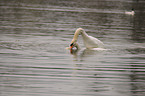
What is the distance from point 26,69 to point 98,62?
11.0 ft

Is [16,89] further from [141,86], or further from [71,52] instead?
[71,52]

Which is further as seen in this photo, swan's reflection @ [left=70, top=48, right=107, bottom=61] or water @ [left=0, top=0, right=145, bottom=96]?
swan's reflection @ [left=70, top=48, right=107, bottom=61]

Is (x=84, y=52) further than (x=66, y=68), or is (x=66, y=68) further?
(x=84, y=52)

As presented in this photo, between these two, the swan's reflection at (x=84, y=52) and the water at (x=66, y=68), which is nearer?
the water at (x=66, y=68)

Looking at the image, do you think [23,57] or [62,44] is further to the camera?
[62,44]

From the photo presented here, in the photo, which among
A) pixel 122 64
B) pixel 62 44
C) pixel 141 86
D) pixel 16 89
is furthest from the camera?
pixel 62 44

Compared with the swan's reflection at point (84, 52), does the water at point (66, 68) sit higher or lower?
higher

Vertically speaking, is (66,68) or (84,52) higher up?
(66,68)

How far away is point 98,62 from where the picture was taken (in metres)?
17.6

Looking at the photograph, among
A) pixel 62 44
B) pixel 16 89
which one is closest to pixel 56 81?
pixel 16 89

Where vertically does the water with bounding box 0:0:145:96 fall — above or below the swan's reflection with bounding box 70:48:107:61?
above


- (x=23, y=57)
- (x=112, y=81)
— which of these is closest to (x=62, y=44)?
(x=23, y=57)

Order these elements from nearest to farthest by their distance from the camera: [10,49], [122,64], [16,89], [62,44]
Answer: [16,89] < [122,64] < [10,49] < [62,44]

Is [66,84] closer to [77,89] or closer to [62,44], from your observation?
[77,89]
